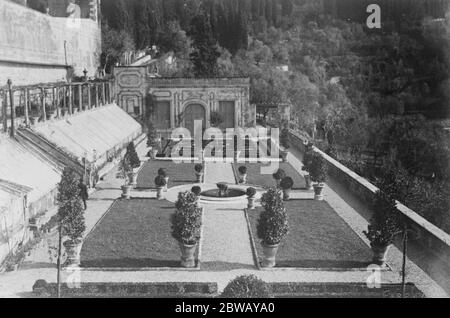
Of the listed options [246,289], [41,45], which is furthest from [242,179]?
[41,45]

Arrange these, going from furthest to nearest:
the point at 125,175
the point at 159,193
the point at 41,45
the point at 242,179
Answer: the point at 41,45, the point at 242,179, the point at 125,175, the point at 159,193

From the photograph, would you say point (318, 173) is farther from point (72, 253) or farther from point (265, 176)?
point (72, 253)

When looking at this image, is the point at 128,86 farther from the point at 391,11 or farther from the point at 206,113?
the point at 391,11

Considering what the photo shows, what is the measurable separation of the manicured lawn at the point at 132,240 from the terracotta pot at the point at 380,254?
4907 mm

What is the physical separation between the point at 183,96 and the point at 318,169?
24.6 metres

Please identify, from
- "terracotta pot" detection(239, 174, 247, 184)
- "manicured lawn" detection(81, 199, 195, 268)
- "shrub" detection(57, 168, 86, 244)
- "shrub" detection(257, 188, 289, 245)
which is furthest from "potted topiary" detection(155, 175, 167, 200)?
"shrub" detection(257, 188, 289, 245)

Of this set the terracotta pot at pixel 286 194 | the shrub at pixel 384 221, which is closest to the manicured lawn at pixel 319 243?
the shrub at pixel 384 221

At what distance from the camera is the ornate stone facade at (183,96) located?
144 feet

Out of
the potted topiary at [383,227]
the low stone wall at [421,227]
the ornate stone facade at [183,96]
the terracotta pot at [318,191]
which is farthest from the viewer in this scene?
the ornate stone facade at [183,96]

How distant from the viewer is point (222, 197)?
2084 cm

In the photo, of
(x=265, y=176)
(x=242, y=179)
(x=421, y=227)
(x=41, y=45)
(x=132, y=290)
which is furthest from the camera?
(x=41, y=45)

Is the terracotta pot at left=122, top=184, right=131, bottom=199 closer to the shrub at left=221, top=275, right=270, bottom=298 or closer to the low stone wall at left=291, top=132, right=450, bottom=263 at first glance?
the low stone wall at left=291, top=132, right=450, bottom=263

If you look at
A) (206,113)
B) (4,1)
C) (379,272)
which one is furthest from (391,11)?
(379,272)

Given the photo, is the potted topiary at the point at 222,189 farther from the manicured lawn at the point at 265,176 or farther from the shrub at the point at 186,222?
the shrub at the point at 186,222
